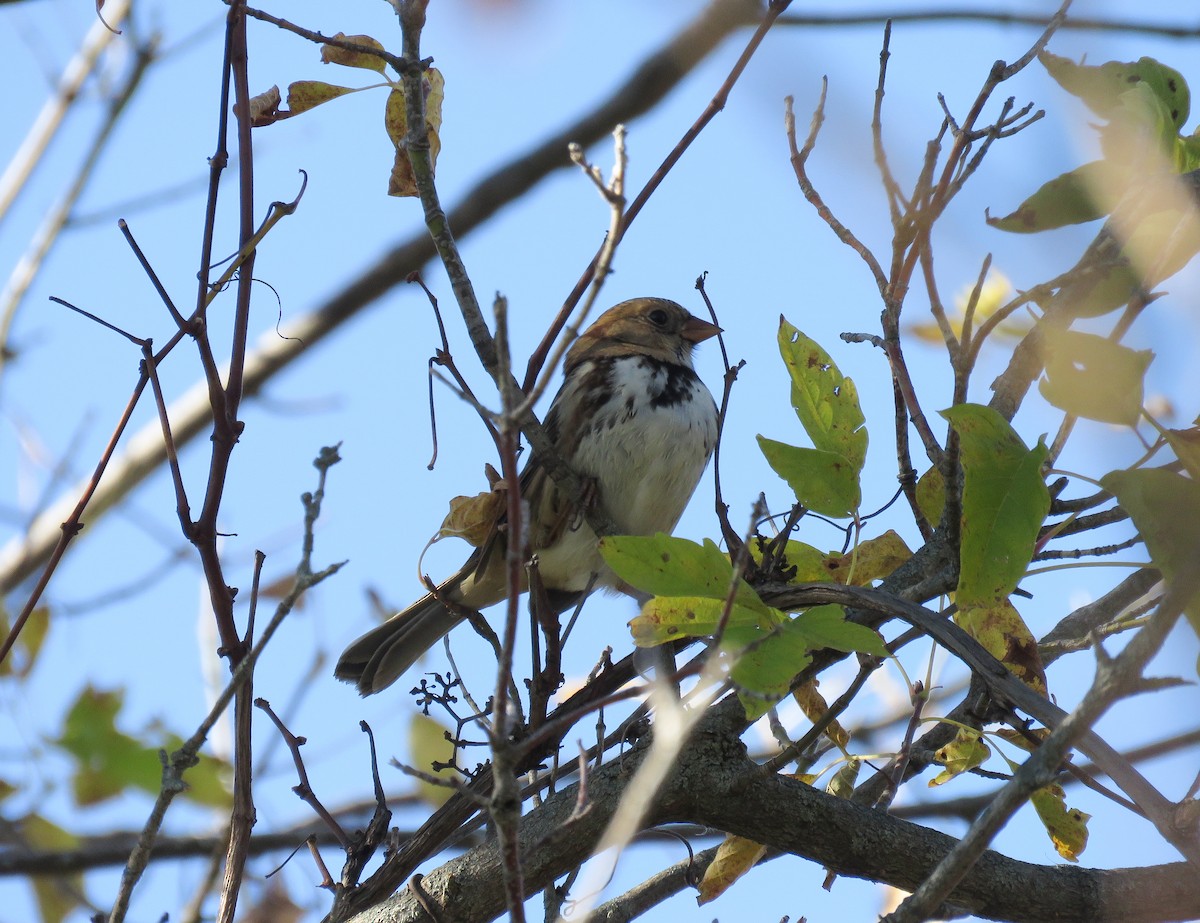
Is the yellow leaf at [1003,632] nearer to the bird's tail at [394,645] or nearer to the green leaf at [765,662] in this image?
the green leaf at [765,662]

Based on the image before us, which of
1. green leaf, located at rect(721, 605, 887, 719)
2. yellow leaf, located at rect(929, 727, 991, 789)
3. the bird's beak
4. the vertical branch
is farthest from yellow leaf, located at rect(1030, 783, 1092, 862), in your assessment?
the bird's beak

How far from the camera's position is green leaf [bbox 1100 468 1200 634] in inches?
64.6

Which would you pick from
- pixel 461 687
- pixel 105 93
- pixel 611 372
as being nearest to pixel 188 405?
pixel 105 93

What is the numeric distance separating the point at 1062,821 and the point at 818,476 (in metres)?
0.81

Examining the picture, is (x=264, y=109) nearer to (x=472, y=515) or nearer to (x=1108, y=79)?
(x=472, y=515)

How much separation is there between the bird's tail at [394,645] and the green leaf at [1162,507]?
2425 mm

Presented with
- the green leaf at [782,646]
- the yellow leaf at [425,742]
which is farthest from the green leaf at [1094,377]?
the yellow leaf at [425,742]

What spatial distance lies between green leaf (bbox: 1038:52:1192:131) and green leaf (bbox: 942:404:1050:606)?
666 mm

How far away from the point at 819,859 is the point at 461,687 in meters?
0.74

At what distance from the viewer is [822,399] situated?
2.38m

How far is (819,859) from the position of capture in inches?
93.7

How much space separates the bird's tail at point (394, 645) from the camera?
3871 mm

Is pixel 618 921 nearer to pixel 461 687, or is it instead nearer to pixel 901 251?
pixel 461 687

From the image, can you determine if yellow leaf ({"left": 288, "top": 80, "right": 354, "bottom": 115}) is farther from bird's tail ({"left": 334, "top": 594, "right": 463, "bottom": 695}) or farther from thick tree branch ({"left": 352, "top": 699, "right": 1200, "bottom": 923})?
bird's tail ({"left": 334, "top": 594, "right": 463, "bottom": 695})
